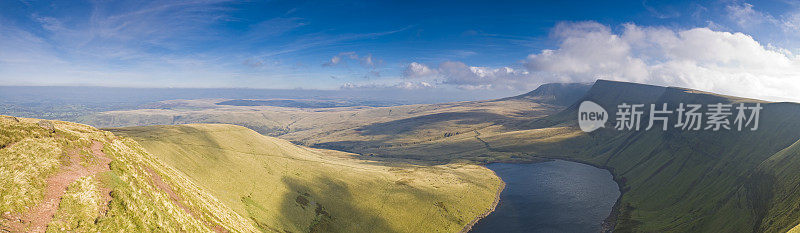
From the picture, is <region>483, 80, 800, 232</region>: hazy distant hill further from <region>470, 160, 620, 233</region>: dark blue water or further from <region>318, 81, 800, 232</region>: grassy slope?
<region>470, 160, 620, 233</region>: dark blue water

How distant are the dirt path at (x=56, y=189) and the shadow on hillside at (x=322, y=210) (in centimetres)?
5236

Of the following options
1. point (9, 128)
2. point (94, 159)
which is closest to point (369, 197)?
point (94, 159)

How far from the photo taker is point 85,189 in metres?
43.1

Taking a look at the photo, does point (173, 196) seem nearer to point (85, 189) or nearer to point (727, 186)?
point (85, 189)

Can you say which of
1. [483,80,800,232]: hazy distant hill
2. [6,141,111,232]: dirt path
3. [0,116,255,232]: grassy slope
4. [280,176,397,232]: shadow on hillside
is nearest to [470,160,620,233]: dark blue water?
[483,80,800,232]: hazy distant hill

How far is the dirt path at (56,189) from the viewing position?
3469 centimetres

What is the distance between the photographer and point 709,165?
166 m

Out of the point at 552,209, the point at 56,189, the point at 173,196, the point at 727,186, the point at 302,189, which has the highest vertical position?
the point at 56,189

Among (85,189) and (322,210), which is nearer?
(85,189)

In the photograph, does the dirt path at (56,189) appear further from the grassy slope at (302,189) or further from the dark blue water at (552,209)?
the dark blue water at (552,209)

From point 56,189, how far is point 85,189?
9.16ft

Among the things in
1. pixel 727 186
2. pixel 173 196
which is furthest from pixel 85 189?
pixel 727 186

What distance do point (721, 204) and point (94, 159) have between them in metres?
195

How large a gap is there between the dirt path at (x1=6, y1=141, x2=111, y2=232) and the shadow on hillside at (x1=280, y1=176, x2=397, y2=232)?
2061 inches
